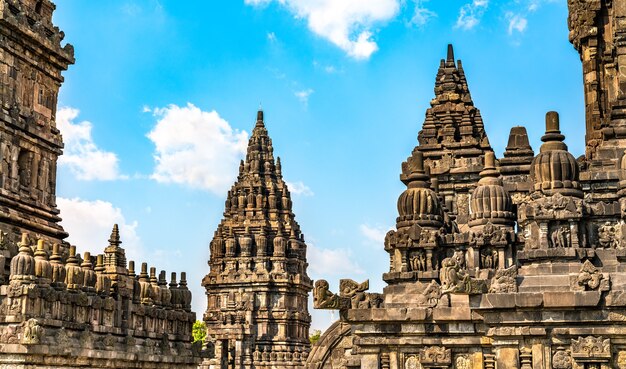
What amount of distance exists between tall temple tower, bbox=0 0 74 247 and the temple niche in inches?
421

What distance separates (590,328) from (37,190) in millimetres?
22696

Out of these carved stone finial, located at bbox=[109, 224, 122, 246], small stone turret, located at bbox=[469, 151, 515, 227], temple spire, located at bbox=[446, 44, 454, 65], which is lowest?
small stone turret, located at bbox=[469, 151, 515, 227]

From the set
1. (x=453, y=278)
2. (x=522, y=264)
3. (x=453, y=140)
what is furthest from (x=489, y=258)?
A: (x=453, y=140)

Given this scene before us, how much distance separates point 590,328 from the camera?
20.4m

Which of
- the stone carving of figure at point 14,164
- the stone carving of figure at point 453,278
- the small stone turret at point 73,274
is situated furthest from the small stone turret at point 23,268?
the stone carving of figure at point 453,278

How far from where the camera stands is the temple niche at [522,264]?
811 inches

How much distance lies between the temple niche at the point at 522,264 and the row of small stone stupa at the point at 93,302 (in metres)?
7.09

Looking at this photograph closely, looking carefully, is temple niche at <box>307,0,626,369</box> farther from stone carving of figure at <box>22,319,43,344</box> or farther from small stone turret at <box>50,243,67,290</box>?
stone carving of figure at <box>22,319,43,344</box>

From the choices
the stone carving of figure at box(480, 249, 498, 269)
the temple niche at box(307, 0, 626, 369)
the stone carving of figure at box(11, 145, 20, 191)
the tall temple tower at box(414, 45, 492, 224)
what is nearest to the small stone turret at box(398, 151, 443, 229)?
the temple niche at box(307, 0, 626, 369)

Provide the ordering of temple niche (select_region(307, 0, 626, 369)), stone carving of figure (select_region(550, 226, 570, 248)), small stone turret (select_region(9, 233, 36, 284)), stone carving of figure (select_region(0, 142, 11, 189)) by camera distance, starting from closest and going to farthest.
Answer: temple niche (select_region(307, 0, 626, 369)) → stone carving of figure (select_region(550, 226, 570, 248)) → small stone turret (select_region(9, 233, 36, 284)) → stone carving of figure (select_region(0, 142, 11, 189))

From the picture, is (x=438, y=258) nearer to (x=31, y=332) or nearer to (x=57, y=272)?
(x=31, y=332)

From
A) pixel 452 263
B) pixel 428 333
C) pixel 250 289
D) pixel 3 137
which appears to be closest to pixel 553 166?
pixel 452 263

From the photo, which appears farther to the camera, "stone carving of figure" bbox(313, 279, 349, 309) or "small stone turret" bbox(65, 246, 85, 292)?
"small stone turret" bbox(65, 246, 85, 292)

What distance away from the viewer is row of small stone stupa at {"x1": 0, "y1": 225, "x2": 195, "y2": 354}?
3078 cm
